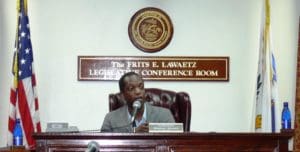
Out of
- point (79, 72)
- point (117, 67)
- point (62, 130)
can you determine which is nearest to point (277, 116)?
point (117, 67)

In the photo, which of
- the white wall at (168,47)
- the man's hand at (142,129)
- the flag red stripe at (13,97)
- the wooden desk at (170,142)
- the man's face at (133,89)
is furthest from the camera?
the white wall at (168,47)

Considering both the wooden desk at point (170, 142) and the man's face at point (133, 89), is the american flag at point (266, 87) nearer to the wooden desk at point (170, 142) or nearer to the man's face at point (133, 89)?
the man's face at point (133, 89)

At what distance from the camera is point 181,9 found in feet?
18.2

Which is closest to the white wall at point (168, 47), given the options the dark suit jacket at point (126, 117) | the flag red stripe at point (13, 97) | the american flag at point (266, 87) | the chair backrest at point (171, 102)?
the american flag at point (266, 87)

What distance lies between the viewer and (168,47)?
5504 millimetres

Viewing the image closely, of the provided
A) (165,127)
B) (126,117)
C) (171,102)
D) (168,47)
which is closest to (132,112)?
(126,117)

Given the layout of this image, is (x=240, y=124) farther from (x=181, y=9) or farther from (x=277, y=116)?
(x=181, y=9)

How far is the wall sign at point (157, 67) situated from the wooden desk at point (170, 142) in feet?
7.60

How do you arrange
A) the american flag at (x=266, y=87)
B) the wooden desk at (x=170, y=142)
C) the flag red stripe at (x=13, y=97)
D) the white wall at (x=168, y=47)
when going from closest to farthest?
1. the wooden desk at (x=170, y=142)
2. the flag red stripe at (x=13, y=97)
3. the american flag at (x=266, y=87)
4. the white wall at (x=168, y=47)

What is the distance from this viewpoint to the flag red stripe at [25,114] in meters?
4.88

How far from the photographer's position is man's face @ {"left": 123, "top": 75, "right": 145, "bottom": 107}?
13.2 feet

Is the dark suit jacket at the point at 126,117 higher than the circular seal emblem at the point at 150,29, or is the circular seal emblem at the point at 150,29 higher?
the circular seal emblem at the point at 150,29

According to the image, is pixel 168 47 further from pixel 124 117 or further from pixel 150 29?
pixel 124 117

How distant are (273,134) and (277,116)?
2153mm
